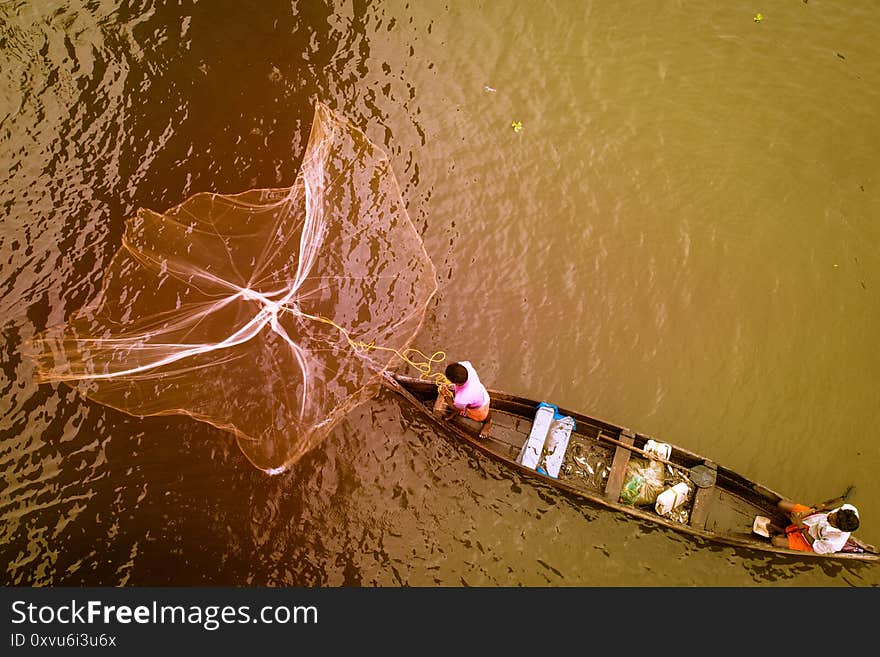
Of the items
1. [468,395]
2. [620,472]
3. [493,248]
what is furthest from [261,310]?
[620,472]

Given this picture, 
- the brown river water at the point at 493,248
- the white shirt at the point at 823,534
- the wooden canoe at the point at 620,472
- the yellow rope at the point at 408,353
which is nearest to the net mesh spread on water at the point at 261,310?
the yellow rope at the point at 408,353

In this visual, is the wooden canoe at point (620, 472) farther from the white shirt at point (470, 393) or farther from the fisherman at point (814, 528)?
the white shirt at point (470, 393)

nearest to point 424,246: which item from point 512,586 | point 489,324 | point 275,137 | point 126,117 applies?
point 489,324

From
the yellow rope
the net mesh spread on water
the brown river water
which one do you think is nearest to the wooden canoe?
the yellow rope

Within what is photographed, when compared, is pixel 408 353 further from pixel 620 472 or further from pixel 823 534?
pixel 823 534

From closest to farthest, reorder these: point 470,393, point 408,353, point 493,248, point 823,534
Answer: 1. point 823,534
2. point 470,393
3. point 408,353
4. point 493,248

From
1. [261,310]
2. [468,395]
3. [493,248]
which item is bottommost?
[468,395]
